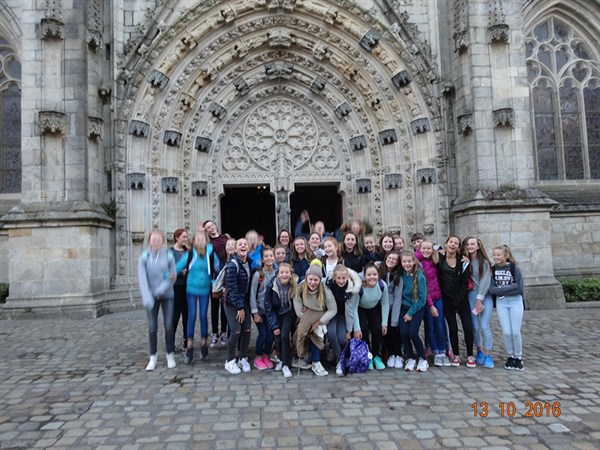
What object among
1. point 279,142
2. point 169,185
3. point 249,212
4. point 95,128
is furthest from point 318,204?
point 95,128

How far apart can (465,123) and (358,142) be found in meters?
3.04

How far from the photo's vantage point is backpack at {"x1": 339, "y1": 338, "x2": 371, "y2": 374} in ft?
17.9

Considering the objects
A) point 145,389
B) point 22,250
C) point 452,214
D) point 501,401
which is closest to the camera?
point 501,401

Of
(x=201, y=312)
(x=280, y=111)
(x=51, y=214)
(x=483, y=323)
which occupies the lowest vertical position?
(x=483, y=323)

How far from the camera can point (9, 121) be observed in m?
12.7

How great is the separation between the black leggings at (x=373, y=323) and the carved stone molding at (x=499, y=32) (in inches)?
326

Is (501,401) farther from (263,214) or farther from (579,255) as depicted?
(263,214)

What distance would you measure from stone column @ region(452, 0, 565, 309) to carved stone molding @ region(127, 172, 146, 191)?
8.11 meters

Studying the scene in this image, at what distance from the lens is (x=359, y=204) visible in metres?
12.5

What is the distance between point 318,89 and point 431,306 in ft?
28.8

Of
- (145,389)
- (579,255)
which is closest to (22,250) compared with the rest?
(145,389)

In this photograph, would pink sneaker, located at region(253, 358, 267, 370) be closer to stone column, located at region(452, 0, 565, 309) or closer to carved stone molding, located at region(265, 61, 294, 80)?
stone column, located at region(452, 0, 565, 309)

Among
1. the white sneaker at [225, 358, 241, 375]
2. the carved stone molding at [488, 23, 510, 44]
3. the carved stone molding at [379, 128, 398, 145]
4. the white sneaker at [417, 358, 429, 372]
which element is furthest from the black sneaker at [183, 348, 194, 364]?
the carved stone molding at [488, 23, 510, 44]

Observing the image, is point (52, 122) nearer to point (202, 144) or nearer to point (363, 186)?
point (202, 144)
